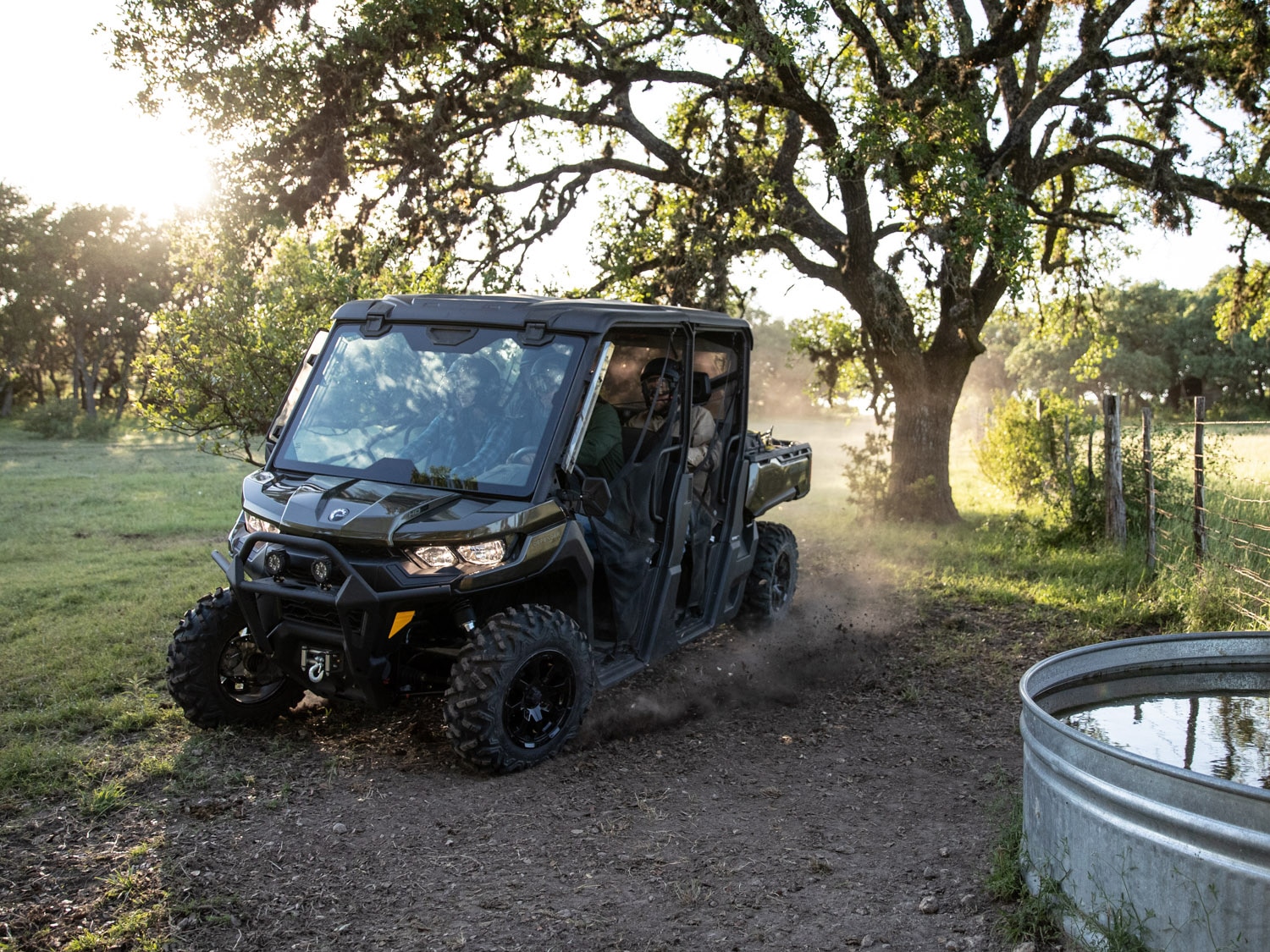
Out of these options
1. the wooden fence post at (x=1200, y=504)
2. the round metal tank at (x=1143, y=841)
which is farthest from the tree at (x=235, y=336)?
the round metal tank at (x=1143, y=841)

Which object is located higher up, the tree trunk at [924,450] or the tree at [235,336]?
the tree at [235,336]

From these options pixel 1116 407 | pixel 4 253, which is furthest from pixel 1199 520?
pixel 4 253

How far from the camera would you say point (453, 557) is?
5242 millimetres

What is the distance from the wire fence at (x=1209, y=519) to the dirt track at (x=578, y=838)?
2749 mm

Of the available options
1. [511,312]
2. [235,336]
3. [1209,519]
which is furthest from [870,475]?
[511,312]

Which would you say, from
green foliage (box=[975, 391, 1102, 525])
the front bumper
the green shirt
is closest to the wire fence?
green foliage (box=[975, 391, 1102, 525])

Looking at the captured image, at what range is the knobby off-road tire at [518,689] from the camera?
521 centimetres

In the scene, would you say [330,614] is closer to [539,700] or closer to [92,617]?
[539,700]

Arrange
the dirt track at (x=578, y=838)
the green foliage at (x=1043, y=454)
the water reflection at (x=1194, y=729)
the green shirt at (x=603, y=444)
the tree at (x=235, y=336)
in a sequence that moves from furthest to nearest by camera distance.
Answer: the green foliage at (x=1043, y=454)
the tree at (x=235, y=336)
the green shirt at (x=603, y=444)
the water reflection at (x=1194, y=729)
the dirt track at (x=578, y=838)

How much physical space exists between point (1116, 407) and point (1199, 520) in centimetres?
194

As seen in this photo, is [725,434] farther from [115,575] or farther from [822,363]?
[822,363]

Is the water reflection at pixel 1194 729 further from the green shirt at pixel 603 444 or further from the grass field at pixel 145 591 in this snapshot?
the grass field at pixel 145 591

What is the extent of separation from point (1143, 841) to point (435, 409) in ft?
13.3

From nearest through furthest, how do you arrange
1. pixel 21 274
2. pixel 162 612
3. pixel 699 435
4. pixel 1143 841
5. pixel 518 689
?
1. pixel 1143 841
2. pixel 518 689
3. pixel 699 435
4. pixel 162 612
5. pixel 21 274
